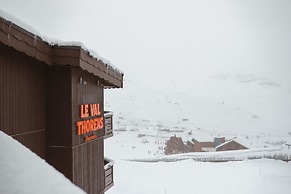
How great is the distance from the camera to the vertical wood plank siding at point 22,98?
20.2 feet

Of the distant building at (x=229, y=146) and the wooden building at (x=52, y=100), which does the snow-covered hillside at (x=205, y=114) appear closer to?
the distant building at (x=229, y=146)

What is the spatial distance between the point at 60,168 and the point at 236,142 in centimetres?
4201

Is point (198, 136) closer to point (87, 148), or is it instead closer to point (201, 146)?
point (201, 146)

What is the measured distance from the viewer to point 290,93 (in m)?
135

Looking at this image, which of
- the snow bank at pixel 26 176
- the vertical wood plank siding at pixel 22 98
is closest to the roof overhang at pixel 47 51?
the vertical wood plank siding at pixel 22 98

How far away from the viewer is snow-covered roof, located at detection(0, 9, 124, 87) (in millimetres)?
5527

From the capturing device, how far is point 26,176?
2.75 meters

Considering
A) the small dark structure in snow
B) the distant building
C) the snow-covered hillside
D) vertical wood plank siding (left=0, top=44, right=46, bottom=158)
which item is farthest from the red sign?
the snow-covered hillside

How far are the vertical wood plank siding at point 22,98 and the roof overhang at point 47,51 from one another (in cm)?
49

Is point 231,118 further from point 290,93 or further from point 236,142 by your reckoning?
point 290,93

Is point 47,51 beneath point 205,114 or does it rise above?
above

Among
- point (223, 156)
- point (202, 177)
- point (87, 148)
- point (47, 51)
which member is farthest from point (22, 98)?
point (223, 156)

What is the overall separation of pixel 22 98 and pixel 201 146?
4464 centimetres

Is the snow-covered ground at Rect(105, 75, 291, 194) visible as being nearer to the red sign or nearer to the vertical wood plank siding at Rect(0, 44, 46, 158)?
the red sign
